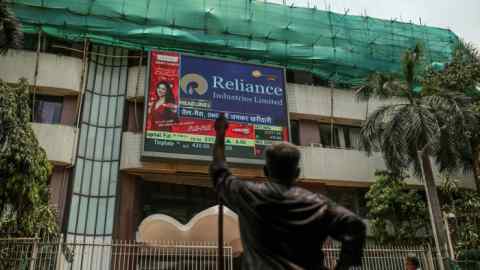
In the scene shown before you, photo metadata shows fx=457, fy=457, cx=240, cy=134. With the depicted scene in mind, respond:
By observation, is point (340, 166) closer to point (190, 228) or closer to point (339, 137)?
point (339, 137)

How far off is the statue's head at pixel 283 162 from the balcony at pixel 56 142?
1385 cm

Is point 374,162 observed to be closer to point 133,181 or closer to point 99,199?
point 133,181

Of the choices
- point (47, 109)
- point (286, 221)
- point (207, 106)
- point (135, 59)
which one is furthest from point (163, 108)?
point (286, 221)

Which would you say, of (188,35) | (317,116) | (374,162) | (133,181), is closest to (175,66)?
(188,35)

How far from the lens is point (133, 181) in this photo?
15.7 metres

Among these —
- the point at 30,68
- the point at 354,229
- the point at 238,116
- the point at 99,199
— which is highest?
the point at 30,68

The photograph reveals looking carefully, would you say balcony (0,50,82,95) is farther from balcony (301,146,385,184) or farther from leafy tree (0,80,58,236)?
balcony (301,146,385,184)

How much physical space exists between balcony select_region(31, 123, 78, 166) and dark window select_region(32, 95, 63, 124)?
4.24 ft

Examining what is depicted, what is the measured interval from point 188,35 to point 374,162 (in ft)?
29.0

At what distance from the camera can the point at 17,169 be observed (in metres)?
10.5

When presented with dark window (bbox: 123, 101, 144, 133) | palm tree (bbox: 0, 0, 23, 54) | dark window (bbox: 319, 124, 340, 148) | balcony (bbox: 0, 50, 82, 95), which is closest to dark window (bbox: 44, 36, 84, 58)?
balcony (bbox: 0, 50, 82, 95)

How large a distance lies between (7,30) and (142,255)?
22.2 feet

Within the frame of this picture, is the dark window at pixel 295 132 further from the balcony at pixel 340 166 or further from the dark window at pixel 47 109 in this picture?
the dark window at pixel 47 109

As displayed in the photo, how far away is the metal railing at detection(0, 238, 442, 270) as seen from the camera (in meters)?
9.76
